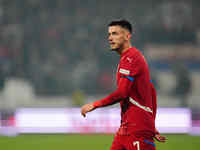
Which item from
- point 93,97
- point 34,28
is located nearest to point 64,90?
point 93,97

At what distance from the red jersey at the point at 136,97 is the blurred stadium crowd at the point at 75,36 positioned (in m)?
A: 19.8

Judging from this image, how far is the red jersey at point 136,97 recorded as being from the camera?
3682mm

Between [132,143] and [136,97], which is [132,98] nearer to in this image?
[136,97]

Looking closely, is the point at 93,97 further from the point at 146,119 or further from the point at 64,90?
the point at 146,119

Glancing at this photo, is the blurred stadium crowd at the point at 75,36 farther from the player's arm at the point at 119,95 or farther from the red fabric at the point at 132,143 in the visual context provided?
the player's arm at the point at 119,95

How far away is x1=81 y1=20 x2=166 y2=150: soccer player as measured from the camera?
3666 mm

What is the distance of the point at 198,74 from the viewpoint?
24.2 metres

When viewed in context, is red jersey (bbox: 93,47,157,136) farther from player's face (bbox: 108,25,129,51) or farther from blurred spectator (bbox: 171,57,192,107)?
blurred spectator (bbox: 171,57,192,107)

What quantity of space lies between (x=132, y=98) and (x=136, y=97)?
0.04 m

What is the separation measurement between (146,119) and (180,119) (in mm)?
11372

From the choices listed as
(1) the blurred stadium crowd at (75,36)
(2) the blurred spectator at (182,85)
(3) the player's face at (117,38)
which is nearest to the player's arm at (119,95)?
(3) the player's face at (117,38)

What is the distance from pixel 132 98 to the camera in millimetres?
3797

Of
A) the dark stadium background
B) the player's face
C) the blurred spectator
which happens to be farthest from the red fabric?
the blurred spectator

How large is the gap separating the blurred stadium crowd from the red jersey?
19766mm
